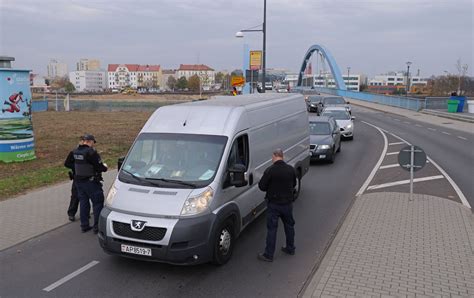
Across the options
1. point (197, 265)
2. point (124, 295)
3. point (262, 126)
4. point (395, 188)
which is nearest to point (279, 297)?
point (197, 265)

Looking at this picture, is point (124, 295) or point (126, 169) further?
point (126, 169)

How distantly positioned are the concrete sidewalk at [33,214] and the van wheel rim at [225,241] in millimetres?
3191

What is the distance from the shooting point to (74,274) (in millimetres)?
5992

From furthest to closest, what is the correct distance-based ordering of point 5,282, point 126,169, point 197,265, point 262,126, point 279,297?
point 262,126 < point 126,169 < point 197,265 < point 5,282 < point 279,297

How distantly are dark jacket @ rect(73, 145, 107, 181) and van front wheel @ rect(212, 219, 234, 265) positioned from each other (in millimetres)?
2665

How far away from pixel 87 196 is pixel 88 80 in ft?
649

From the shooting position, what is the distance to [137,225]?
5.73m

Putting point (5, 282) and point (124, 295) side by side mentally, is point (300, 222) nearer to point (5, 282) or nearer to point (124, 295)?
point (124, 295)

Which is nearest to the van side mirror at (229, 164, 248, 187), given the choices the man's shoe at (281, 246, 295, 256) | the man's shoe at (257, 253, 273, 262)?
the man's shoe at (257, 253, 273, 262)

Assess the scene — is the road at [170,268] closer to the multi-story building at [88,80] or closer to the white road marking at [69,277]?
the white road marking at [69,277]

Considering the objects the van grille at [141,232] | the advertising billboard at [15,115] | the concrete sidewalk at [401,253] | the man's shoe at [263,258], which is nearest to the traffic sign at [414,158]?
the concrete sidewalk at [401,253]

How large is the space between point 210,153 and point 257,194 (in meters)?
1.56

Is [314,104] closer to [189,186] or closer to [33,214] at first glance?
[33,214]

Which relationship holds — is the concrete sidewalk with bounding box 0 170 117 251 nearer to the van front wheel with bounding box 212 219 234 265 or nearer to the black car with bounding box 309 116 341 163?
the van front wheel with bounding box 212 219 234 265
